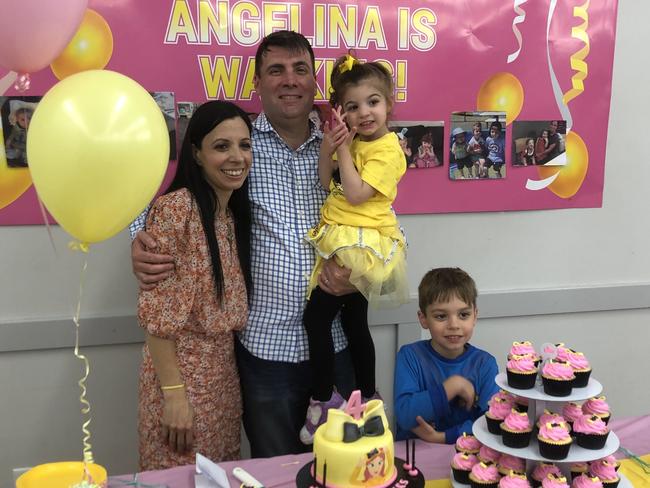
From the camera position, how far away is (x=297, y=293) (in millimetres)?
1812

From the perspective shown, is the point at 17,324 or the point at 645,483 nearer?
the point at 645,483

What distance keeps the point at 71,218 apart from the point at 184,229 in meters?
0.40

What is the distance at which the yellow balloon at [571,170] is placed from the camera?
2.36 meters

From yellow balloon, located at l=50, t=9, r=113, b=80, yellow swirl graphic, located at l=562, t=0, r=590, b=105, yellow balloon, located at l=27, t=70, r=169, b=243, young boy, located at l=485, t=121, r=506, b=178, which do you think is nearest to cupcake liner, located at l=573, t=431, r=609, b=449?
yellow balloon, located at l=27, t=70, r=169, b=243

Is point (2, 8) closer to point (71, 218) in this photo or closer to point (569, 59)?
point (71, 218)

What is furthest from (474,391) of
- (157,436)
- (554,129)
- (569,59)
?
(569,59)

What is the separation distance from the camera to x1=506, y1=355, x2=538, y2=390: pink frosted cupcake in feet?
4.18

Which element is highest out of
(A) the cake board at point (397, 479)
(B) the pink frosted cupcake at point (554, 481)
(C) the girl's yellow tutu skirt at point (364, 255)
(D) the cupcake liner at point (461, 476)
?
(C) the girl's yellow tutu skirt at point (364, 255)

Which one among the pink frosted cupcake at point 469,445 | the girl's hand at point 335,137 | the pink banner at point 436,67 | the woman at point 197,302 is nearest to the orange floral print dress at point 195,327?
the woman at point 197,302

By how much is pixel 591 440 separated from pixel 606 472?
8cm

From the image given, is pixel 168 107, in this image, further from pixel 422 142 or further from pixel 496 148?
pixel 496 148

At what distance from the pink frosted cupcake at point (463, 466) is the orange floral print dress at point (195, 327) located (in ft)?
2.30

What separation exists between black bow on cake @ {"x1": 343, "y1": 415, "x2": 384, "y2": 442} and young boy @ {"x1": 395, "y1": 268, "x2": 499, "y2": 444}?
1.59ft

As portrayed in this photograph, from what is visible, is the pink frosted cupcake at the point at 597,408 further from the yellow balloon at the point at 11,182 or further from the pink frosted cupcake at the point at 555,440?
the yellow balloon at the point at 11,182
